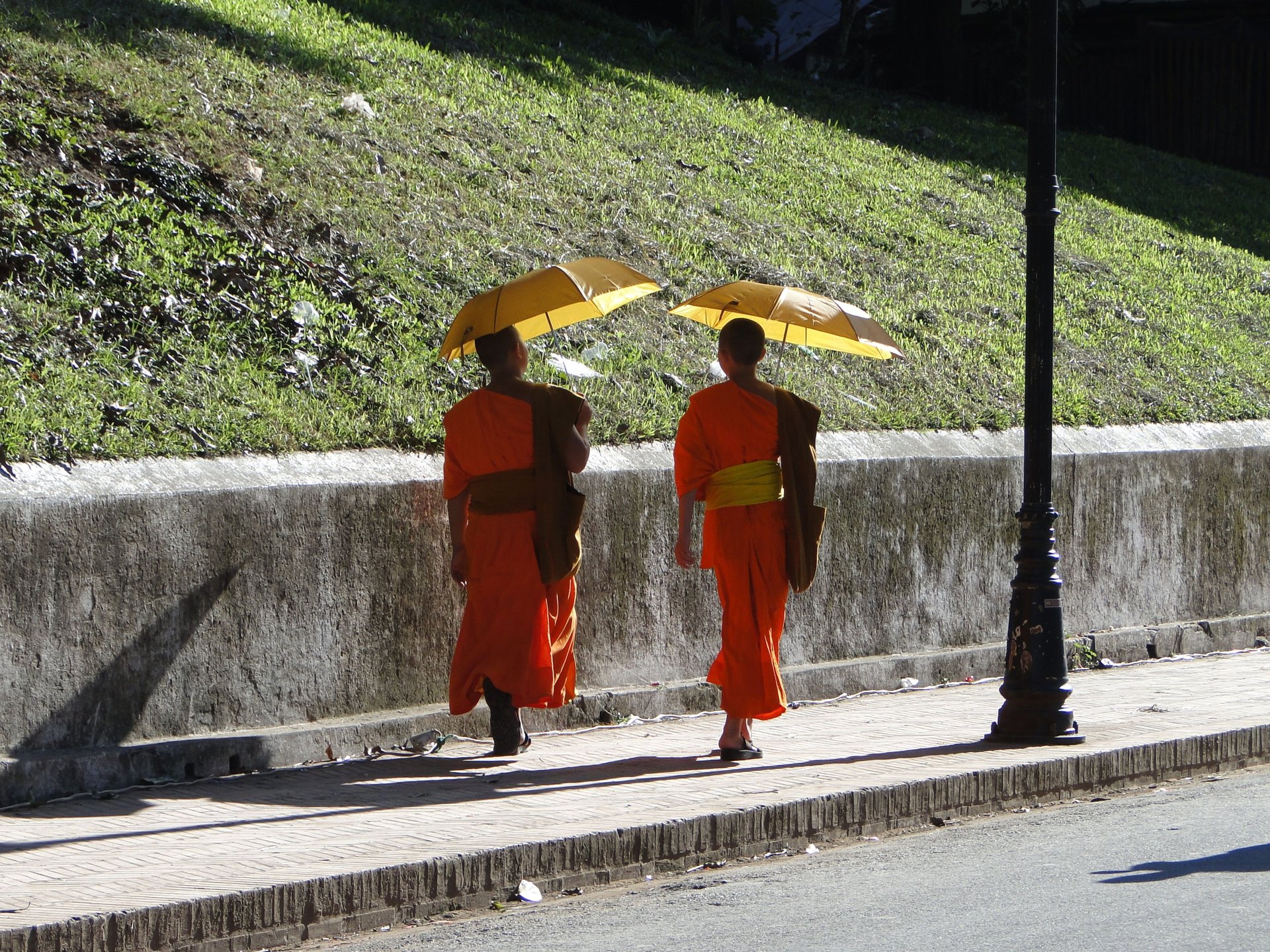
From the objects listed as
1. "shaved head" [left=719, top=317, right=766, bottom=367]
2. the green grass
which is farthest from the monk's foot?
"shaved head" [left=719, top=317, right=766, bottom=367]

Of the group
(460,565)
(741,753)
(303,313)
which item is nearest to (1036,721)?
(741,753)

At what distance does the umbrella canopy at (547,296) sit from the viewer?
6.61 meters

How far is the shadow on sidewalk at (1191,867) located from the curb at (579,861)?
112 centimetres

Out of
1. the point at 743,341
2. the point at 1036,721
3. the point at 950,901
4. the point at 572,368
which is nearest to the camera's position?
the point at 950,901

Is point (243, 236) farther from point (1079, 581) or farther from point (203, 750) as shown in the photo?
point (1079, 581)

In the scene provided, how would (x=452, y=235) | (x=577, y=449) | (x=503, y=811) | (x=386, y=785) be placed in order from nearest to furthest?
(x=503, y=811), (x=386, y=785), (x=577, y=449), (x=452, y=235)

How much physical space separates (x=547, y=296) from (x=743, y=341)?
37.8 inches

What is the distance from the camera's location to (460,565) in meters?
6.89

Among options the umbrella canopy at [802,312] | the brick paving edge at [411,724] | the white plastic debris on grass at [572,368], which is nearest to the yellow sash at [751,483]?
the umbrella canopy at [802,312]

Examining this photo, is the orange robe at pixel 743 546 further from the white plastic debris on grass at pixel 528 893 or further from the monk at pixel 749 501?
the white plastic debris on grass at pixel 528 893

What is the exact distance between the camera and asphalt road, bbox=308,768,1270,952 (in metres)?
4.70

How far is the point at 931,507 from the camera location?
9453mm

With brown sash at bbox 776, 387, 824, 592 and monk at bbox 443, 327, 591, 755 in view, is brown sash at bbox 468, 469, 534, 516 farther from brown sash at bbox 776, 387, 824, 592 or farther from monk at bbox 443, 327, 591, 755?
brown sash at bbox 776, 387, 824, 592

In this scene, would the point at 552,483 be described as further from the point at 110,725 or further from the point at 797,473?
the point at 110,725
